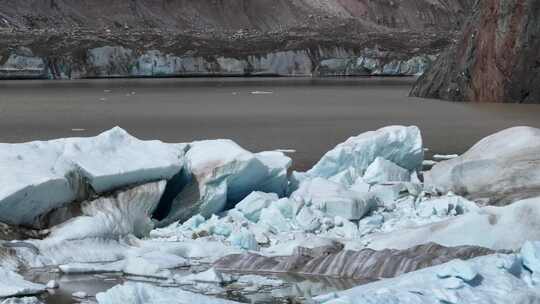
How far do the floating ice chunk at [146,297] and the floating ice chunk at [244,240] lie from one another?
1542 mm

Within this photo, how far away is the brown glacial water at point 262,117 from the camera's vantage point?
14.2 metres

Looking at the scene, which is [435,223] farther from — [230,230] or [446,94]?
[446,94]

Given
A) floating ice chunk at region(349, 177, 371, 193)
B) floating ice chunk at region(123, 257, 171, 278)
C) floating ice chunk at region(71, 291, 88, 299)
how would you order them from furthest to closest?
floating ice chunk at region(349, 177, 371, 193) → floating ice chunk at region(123, 257, 171, 278) → floating ice chunk at region(71, 291, 88, 299)

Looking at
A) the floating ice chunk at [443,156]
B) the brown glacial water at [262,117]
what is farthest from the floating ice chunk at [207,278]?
the floating ice chunk at [443,156]

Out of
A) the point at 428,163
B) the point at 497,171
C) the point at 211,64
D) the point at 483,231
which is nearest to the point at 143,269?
the point at 483,231

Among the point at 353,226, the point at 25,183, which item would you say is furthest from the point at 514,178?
the point at 25,183

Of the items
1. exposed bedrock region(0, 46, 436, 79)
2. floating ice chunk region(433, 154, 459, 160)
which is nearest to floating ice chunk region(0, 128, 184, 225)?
floating ice chunk region(433, 154, 459, 160)

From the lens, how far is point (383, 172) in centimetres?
881

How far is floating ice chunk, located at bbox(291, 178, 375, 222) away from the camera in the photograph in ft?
24.7

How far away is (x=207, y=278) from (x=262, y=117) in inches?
497

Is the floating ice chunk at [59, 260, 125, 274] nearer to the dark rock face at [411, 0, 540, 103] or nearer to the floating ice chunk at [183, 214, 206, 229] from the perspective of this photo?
the floating ice chunk at [183, 214, 206, 229]

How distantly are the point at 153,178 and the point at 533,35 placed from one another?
18.0m

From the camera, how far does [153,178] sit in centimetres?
736

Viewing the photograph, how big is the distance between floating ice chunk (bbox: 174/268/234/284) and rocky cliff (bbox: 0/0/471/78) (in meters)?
37.6
